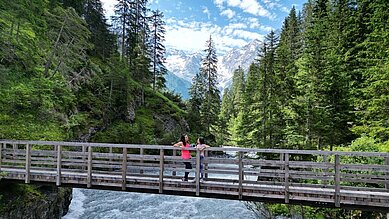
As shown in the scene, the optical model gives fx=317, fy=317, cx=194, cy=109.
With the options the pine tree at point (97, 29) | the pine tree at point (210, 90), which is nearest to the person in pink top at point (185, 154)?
the pine tree at point (210, 90)

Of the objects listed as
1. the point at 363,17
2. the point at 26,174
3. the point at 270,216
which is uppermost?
the point at 363,17

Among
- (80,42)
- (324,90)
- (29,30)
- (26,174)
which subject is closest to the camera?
(26,174)

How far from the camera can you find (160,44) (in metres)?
60.1

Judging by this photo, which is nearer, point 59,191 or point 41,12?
point 59,191

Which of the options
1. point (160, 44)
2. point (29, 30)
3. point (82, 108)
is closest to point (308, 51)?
point (29, 30)

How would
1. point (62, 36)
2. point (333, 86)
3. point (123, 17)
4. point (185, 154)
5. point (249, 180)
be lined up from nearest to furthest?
point (249, 180) < point (185, 154) < point (333, 86) < point (62, 36) < point (123, 17)

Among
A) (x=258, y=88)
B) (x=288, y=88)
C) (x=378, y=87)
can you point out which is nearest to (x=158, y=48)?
(x=258, y=88)

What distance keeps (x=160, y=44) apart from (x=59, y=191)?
45946 mm

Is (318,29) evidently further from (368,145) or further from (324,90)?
(368,145)

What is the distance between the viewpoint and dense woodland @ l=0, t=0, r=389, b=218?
18.5m

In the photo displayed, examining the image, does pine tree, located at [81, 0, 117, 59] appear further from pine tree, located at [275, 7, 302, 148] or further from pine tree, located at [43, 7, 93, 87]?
pine tree, located at [275, 7, 302, 148]

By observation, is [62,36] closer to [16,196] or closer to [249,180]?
[16,196]

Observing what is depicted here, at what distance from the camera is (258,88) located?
112 feet

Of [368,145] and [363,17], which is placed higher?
[363,17]
